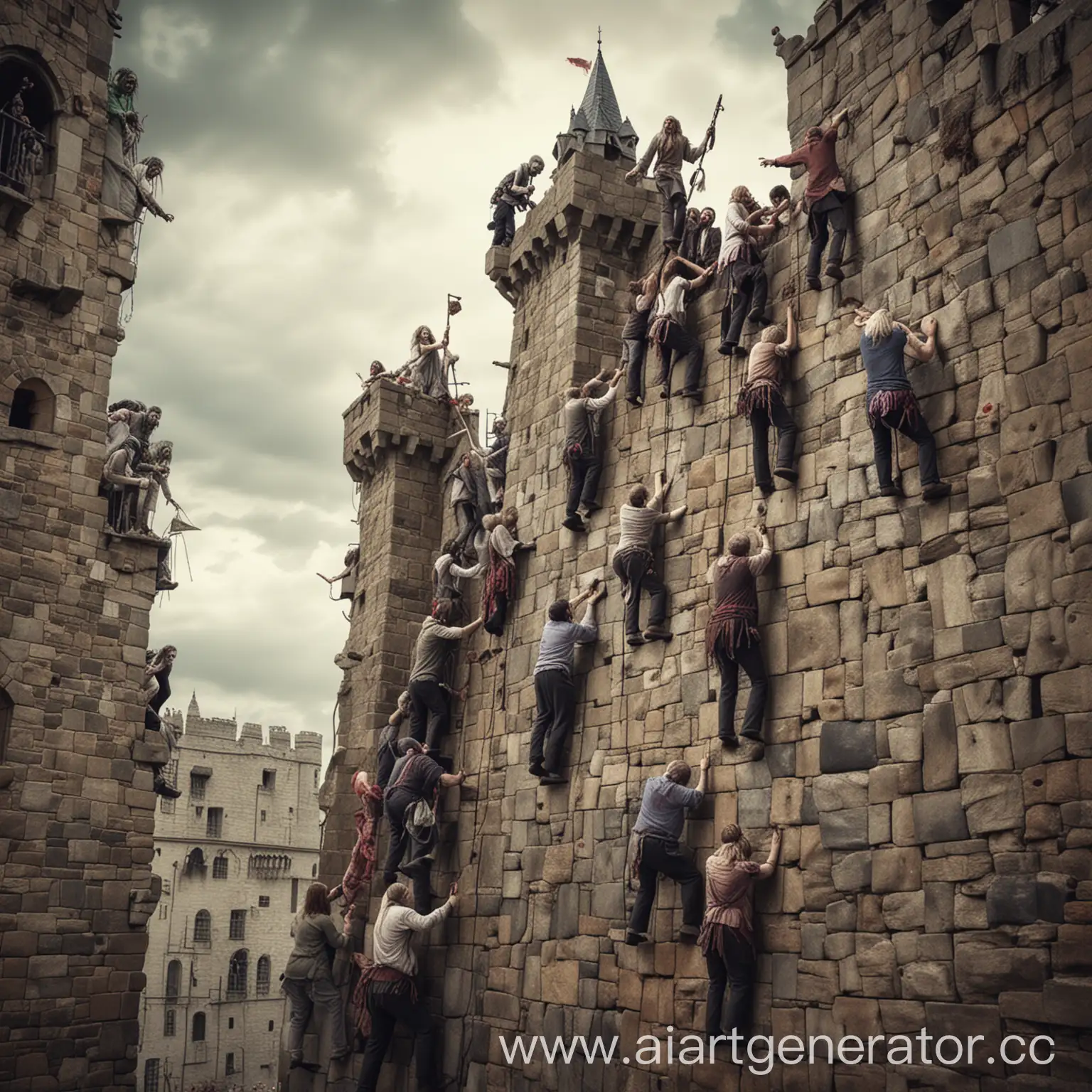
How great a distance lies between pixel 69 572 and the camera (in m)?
18.3

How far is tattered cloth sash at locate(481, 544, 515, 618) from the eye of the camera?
15.1 metres

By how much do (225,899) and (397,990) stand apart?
35.0 m

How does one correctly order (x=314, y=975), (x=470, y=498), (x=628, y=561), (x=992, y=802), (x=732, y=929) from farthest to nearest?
(x=470, y=498), (x=314, y=975), (x=628, y=561), (x=732, y=929), (x=992, y=802)

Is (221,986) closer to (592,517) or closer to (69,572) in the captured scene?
(69,572)

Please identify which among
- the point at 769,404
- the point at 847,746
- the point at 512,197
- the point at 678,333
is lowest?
the point at 847,746

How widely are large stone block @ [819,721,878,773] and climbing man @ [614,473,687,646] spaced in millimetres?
2525

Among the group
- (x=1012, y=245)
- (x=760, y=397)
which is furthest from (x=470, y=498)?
(x=1012, y=245)

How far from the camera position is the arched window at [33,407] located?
18.7 meters

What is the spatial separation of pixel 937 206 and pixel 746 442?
2720 millimetres

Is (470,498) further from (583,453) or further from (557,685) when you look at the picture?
(557,685)

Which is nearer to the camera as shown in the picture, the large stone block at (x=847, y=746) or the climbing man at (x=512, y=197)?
the large stone block at (x=847, y=746)

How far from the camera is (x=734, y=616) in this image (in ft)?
35.5

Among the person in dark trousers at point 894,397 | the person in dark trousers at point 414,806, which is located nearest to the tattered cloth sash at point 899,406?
the person in dark trousers at point 894,397

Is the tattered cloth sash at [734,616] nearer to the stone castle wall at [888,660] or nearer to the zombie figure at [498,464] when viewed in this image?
the stone castle wall at [888,660]
